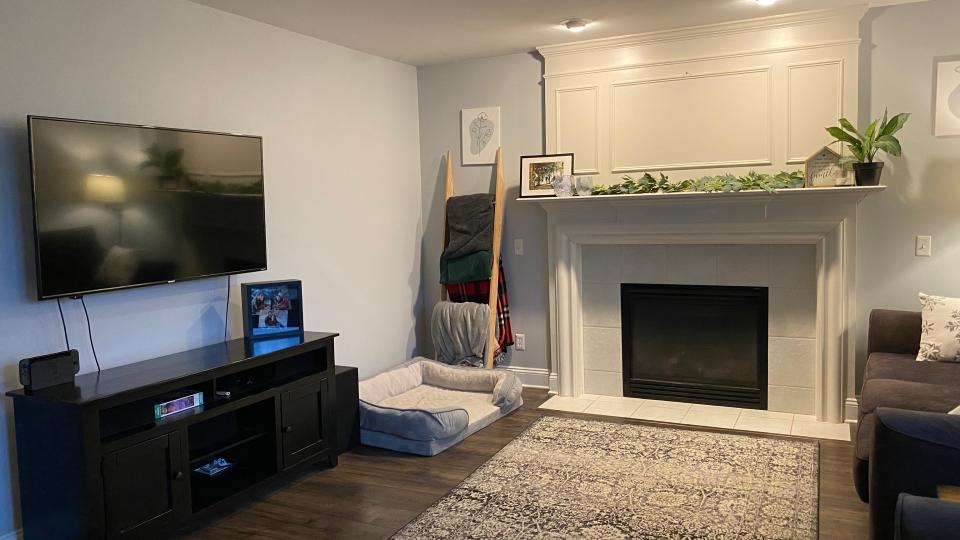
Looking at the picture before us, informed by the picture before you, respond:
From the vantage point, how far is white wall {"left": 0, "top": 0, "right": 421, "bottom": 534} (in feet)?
9.65

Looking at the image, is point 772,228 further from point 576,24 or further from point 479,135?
point 479,135

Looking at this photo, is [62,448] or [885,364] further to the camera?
[885,364]

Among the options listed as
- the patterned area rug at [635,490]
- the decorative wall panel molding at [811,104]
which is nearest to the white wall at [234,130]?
the patterned area rug at [635,490]

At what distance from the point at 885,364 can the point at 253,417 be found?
314 centimetres

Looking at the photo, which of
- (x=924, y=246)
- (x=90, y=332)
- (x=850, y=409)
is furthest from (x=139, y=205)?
(x=924, y=246)

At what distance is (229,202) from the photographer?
3699 millimetres

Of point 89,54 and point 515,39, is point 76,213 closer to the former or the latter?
point 89,54

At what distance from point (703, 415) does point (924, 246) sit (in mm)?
1568

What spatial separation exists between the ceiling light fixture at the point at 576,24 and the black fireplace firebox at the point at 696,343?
169cm

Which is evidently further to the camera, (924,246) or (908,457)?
(924,246)

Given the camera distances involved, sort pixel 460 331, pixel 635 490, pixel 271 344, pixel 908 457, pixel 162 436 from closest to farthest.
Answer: pixel 908 457 → pixel 162 436 → pixel 635 490 → pixel 271 344 → pixel 460 331

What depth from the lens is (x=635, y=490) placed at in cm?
337

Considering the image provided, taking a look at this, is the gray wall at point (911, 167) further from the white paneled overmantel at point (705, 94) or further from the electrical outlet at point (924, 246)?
the white paneled overmantel at point (705, 94)

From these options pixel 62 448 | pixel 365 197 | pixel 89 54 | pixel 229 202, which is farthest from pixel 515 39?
pixel 62 448
